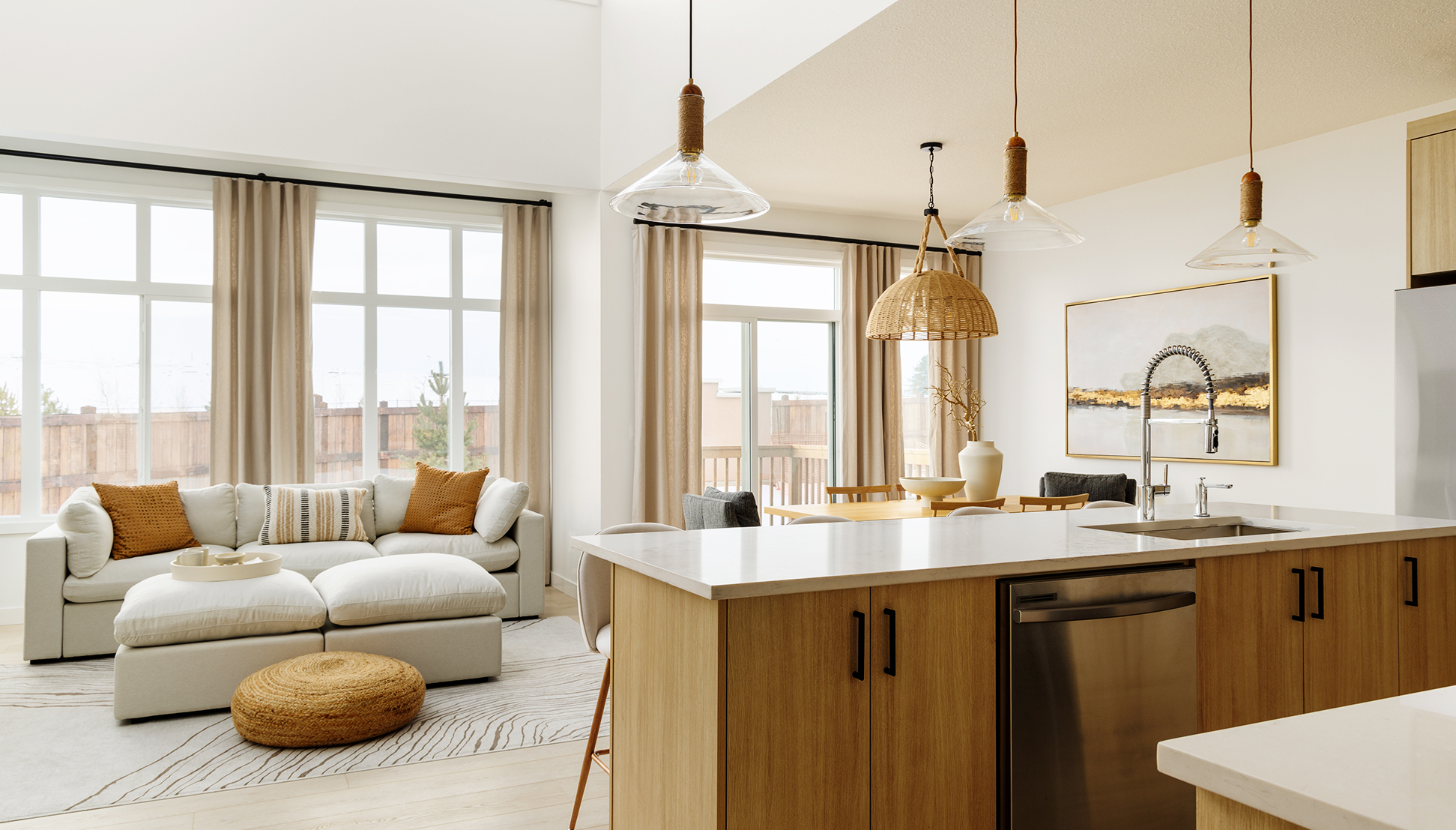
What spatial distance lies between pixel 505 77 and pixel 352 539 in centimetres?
296

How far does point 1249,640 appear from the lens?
235 cm

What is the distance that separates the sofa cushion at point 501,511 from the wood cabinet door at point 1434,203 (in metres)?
4.47

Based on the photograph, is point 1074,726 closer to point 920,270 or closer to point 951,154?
point 920,270

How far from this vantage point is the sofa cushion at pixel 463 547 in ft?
17.5

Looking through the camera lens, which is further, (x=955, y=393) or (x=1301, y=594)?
(x=955, y=393)

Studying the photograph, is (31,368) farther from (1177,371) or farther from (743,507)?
(1177,371)

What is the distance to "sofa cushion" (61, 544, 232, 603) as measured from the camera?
441 cm

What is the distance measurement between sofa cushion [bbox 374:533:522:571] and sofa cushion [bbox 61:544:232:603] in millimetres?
1079

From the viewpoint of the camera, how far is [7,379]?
17.9 ft

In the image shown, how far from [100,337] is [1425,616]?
6.79 meters

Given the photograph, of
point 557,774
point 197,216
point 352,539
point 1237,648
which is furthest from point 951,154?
point 197,216

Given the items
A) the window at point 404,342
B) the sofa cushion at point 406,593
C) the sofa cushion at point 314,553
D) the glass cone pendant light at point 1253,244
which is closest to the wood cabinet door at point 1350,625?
the glass cone pendant light at point 1253,244

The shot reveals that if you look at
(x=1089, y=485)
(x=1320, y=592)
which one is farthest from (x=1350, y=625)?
(x=1089, y=485)

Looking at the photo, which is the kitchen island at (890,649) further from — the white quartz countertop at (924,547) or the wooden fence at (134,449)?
the wooden fence at (134,449)
